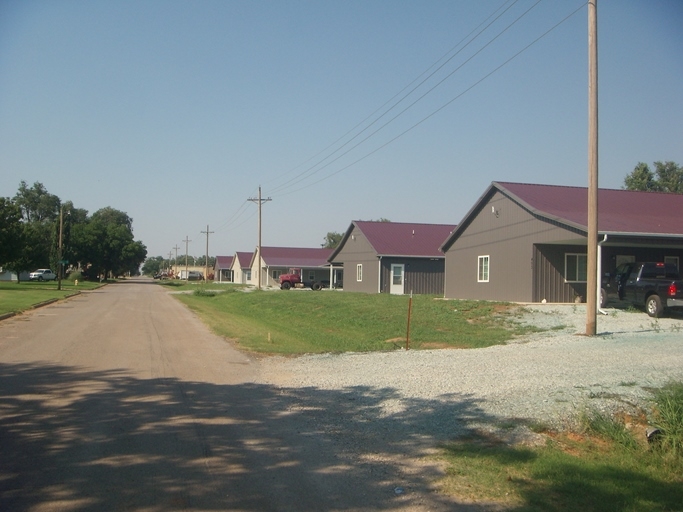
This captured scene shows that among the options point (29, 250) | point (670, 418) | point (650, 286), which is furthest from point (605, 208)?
point (29, 250)

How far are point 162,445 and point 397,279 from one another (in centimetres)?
3770

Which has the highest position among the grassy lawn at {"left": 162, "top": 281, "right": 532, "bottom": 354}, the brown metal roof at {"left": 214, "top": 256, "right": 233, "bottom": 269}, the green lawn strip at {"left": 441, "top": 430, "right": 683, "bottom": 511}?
the brown metal roof at {"left": 214, "top": 256, "right": 233, "bottom": 269}

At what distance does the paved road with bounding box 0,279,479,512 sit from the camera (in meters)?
5.71

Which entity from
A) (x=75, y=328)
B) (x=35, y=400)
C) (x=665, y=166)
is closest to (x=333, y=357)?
(x=35, y=400)

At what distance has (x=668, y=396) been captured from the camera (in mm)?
8523

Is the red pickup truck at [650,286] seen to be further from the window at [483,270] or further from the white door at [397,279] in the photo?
the white door at [397,279]

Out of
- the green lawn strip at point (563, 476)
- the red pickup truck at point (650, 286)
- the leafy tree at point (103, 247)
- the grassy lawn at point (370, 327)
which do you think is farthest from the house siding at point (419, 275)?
the leafy tree at point (103, 247)

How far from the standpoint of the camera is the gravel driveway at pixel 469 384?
8.35m

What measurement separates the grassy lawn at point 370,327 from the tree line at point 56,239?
30423 millimetres

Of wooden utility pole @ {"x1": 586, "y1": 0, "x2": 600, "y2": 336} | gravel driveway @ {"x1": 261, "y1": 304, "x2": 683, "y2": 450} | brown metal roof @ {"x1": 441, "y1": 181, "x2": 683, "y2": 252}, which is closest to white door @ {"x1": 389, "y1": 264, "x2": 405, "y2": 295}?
brown metal roof @ {"x1": 441, "y1": 181, "x2": 683, "y2": 252}

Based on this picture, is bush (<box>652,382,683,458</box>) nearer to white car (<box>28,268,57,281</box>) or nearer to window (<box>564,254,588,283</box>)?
window (<box>564,254,588,283</box>)

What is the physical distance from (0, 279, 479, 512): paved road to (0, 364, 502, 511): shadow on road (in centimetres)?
2

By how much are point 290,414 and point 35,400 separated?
380cm

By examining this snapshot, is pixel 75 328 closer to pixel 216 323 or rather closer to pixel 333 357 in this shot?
pixel 216 323
